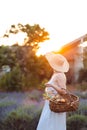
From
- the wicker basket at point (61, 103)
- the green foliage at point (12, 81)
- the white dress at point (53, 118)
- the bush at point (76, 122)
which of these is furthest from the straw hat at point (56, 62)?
the green foliage at point (12, 81)

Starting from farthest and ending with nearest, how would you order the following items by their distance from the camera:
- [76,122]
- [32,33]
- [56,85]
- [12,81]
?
1. [32,33]
2. [12,81]
3. [76,122]
4. [56,85]

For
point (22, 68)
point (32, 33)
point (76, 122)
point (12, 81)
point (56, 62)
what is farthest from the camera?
point (32, 33)

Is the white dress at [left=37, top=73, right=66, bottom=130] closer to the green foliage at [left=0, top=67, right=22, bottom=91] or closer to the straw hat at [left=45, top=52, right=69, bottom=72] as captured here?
the straw hat at [left=45, top=52, right=69, bottom=72]

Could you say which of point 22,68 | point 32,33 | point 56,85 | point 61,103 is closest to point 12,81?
point 22,68

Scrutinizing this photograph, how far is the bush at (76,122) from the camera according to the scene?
424 inches

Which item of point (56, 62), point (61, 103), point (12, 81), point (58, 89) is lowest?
point (12, 81)

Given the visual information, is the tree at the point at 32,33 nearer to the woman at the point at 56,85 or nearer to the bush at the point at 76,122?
the bush at the point at 76,122

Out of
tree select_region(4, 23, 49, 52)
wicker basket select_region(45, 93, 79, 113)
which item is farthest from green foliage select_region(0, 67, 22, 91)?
wicker basket select_region(45, 93, 79, 113)

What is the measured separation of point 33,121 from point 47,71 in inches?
530

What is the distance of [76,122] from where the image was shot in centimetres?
1078

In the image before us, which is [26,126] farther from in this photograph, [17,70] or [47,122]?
[17,70]

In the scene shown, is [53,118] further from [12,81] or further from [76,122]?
[12,81]

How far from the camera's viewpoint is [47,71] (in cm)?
2434

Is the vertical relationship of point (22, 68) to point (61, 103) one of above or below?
below
